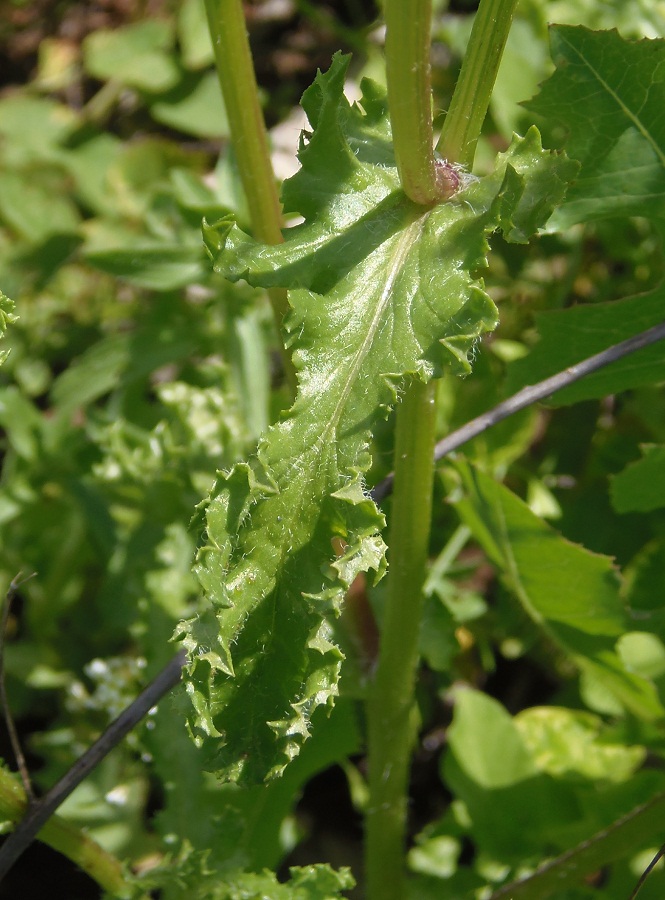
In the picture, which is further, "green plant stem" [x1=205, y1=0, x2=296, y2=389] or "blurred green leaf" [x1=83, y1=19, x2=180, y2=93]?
"blurred green leaf" [x1=83, y1=19, x2=180, y2=93]

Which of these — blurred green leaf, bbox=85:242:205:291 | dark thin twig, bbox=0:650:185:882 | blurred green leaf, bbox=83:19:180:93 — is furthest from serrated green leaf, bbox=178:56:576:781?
blurred green leaf, bbox=83:19:180:93

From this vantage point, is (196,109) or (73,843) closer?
(73,843)

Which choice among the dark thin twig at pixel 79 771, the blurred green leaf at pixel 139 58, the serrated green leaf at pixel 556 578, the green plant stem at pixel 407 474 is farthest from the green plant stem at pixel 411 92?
the blurred green leaf at pixel 139 58

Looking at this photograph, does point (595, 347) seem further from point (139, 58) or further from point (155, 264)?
point (139, 58)

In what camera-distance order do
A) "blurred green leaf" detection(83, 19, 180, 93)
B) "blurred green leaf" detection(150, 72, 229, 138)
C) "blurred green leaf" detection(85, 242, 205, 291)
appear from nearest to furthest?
"blurred green leaf" detection(85, 242, 205, 291)
"blurred green leaf" detection(150, 72, 229, 138)
"blurred green leaf" detection(83, 19, 180, 93)

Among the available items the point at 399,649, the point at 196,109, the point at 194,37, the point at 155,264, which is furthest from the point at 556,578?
the point at 194,37

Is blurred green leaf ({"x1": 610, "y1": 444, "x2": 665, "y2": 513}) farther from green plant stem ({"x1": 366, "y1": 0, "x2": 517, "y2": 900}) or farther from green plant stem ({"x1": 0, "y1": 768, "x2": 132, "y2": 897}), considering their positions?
green plant stem ({"x1": 0, "y1": 768, "x2": 132, "y2": 897})
